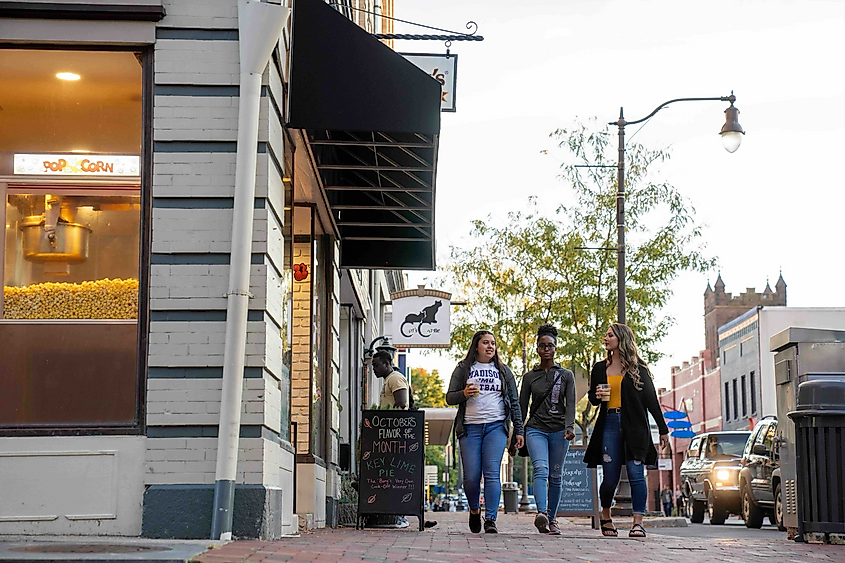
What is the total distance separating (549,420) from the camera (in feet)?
34.3

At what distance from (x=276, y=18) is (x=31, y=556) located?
3.83m

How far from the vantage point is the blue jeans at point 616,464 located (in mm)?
9992

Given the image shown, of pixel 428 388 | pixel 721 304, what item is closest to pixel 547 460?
pixel 428 388

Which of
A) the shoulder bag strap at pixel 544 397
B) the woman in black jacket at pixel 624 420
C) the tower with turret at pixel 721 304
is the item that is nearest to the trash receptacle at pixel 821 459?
the woman in black jacket at pixel 624 420

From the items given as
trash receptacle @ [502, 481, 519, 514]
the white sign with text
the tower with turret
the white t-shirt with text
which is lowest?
trash receptacle @ [502, 481, 519, 514]

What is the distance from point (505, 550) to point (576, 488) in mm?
13790

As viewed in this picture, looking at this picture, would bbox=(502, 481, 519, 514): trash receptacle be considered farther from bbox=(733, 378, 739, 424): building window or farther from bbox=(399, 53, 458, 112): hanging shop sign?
bbox=(733, 378, 739, 424): building window

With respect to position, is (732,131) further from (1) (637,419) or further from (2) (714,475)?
(1) (637,419)

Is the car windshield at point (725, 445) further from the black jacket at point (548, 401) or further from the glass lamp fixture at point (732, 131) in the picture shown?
the black jacket at point (548, 401)

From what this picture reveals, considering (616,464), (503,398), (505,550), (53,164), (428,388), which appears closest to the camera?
(505,550)

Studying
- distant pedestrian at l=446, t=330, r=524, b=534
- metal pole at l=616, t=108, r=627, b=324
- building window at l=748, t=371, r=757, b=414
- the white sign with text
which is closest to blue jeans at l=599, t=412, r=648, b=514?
distant pedestrian at l=446, t=330, r=524, b=534

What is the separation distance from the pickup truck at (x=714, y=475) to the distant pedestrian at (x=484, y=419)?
437 inches

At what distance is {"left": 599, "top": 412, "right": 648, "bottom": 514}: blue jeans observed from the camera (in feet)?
32.8

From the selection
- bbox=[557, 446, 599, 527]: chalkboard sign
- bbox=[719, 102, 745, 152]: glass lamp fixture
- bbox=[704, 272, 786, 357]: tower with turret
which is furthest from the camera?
bbox=[704, 272, 786, 357]: tower with turret
